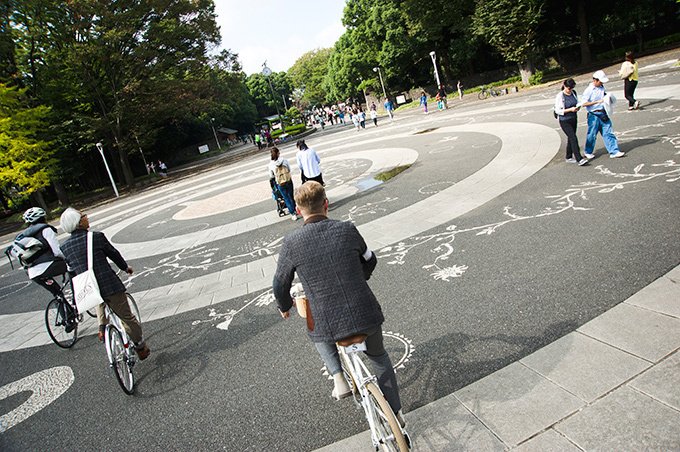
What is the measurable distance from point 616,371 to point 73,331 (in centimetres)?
718

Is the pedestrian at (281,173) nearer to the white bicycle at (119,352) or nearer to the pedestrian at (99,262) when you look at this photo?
the pedestrian at (99,262)

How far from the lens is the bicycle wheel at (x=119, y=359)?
4219 millimetres

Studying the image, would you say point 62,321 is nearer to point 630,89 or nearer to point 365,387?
point 365,387

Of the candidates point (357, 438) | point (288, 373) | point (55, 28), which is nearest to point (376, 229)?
point (288, 373)

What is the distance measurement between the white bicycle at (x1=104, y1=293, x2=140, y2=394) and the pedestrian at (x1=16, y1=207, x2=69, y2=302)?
87.8 inches

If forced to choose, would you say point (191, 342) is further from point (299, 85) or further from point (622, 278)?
point (299, 85)

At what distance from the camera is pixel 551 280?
4555mm

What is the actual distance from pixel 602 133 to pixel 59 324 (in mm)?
10909

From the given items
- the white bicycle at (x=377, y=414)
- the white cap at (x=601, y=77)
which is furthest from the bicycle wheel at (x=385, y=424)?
the white cap at (x=601, y=77)

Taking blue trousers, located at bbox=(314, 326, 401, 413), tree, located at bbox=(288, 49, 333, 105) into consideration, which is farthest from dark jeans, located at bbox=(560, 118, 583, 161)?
tree, located at bbox=(288, 49, 333, 105)

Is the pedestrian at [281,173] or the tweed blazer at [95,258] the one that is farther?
the pedestrian at [281,173]

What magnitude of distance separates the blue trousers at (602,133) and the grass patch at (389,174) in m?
5.54

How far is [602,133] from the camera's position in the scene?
27.6 feet

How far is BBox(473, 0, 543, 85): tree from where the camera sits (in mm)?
29453
